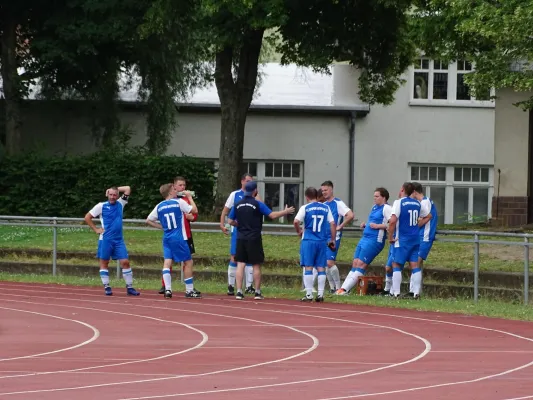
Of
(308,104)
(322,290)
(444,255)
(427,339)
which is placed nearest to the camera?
(427,339)

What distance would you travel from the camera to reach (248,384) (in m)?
11.8

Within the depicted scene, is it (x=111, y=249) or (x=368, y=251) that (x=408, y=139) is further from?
(x=111, y=249)

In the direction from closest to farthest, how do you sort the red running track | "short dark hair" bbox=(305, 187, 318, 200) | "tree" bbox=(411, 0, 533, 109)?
the red running track, "short dark hair" bbox=(305, 187, 318, 200), "tree" bbox=(411, 0, 533, 109)

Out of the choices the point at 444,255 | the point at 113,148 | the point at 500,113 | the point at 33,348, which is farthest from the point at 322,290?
the point at 113,148

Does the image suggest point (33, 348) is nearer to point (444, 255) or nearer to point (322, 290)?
point (322, 290)

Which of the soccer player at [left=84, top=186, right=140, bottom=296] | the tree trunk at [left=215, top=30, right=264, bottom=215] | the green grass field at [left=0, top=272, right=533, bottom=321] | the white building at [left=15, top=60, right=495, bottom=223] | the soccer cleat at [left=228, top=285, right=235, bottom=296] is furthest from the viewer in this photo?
the white building at [left=15, top=60, right=495, bottom=223]

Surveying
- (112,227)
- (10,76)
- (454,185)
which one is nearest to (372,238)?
(112,227)

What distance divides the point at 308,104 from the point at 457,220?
6432mm

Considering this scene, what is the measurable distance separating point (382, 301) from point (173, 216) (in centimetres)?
338

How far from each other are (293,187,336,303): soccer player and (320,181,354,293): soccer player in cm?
70

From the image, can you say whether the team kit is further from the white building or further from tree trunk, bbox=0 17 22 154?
the white building

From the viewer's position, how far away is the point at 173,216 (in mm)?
21781

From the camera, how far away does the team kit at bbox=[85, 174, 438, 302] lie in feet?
70.7

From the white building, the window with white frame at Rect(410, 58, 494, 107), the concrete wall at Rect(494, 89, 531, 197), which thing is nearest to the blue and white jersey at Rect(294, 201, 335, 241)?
the concrete wall at Rect(494, 89, 531, 197)
